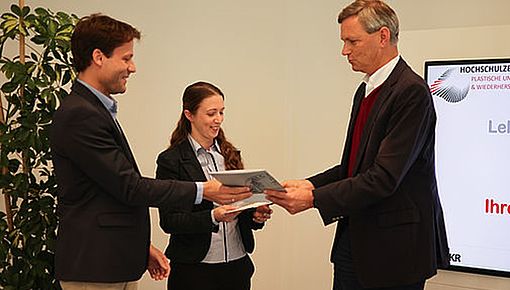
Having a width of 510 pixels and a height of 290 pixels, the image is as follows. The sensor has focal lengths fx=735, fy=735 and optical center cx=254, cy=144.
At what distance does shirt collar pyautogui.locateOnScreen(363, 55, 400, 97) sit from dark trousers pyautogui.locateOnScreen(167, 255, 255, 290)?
104 cm

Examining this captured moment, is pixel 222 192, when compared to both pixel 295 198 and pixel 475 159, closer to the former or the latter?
pixel 295 198

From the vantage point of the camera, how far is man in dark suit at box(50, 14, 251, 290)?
248cm

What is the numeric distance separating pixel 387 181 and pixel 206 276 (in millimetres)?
1044

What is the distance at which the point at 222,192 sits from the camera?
9.02 ft

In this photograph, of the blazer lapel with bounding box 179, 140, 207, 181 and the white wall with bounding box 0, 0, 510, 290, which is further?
the white wall with bounding box 0, 0, 510, 290

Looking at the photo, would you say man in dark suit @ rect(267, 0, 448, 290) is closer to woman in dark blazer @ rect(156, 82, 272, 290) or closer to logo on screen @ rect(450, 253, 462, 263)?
woman in dark blazer @ rect(156, 82, 272, 290)

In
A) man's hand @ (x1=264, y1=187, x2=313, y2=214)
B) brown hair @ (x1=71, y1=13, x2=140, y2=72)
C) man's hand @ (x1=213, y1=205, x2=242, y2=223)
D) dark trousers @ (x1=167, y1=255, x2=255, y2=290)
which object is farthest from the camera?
dark trousers @ (x1=167, y1=255, x2=255, y2=290)

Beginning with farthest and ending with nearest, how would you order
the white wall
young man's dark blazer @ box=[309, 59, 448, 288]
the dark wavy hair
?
the white wall < the dark wavy hair < young man's dark blazer @ box=[309, 59, 448, 288]

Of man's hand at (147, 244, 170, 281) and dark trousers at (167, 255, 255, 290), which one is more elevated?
man's hand at (147, 244, 170, 281)

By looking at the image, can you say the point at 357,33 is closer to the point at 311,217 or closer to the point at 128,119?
the point at 311,217

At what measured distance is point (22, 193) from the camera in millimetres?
3518

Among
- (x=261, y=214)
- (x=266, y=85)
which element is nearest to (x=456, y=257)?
(x=261, y=214)

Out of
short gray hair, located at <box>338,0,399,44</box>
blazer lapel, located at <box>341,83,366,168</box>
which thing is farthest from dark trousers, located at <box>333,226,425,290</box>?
short gray hair, located at <box>338,0,399,44</box>

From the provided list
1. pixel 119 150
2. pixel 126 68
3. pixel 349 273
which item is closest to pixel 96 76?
pixel 126 68
